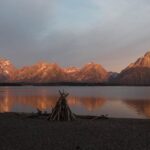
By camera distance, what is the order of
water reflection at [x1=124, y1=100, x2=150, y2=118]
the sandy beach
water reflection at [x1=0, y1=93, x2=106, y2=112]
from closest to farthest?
the sandy beach, water reflection at [x1=124, y1=100, x2=150, y2=118], water reflection at [x1=0, y1=93, x2=106, y2=112]

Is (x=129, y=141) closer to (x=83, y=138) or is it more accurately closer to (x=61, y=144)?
(x=83, y=138)

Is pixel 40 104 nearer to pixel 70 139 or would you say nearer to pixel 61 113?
pixel 61 113

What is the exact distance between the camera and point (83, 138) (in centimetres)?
1812

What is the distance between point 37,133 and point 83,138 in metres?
3.35

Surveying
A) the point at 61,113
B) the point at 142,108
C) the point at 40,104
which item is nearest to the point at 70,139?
the point at 61,113

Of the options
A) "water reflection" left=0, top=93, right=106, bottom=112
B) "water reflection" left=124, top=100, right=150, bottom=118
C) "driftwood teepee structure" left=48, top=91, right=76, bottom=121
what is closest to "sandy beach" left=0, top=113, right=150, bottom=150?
"driftwood teepee structure" left=48, top=91, right=76, bottom=121

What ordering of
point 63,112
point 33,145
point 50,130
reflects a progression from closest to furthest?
point 33,145
point 50,130
point 63,112

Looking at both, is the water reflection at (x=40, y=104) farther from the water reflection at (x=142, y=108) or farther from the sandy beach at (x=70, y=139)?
the sandy beach at (x=70, y=139)

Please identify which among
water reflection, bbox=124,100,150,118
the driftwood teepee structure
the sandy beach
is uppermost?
the driftwood teepee structure

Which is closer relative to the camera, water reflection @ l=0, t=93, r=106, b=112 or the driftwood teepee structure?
the driftwood teepee structure

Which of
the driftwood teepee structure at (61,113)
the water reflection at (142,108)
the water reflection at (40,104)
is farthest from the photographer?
the water reflection at (40,104)

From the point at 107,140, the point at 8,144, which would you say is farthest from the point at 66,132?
the point at 8,144

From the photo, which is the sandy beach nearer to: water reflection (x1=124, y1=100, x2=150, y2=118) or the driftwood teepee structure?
the driftwood teepee structure

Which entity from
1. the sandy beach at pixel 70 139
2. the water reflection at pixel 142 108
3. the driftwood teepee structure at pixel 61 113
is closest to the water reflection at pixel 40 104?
the water reflection at pixel 142 108
